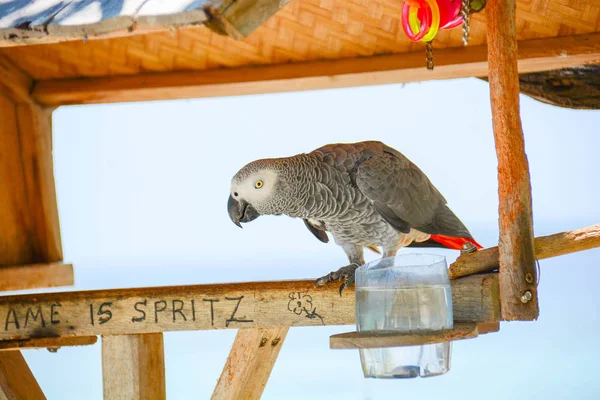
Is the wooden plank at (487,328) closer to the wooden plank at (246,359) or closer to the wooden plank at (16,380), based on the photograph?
the wooden plank at (246,359)

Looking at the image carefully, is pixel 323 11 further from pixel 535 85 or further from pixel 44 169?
pixel 44 169

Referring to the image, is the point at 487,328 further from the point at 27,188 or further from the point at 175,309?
the point at 27,188

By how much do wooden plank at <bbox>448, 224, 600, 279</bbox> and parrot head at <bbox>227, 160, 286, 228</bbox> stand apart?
1.87 feet

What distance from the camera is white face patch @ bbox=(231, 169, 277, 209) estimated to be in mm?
2066

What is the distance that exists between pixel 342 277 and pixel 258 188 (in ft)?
1.11

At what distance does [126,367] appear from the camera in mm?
2062

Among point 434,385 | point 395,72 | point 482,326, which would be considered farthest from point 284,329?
point 434,385

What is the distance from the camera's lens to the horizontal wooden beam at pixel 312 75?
8.15 ft

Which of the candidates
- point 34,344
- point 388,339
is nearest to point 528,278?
point 388,339

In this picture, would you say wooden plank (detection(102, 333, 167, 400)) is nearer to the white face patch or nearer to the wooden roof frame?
the wooden roof frame

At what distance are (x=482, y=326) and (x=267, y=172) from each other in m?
0.82

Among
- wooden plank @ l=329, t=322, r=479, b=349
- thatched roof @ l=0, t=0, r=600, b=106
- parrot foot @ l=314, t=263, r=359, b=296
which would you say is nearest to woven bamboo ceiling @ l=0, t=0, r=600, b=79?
thatched roof @ l=0, t=0, r=600, b=106

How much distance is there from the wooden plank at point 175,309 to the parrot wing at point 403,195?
0.36 metres

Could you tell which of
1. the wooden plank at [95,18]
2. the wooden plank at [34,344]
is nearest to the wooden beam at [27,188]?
the wooden plank at [34,344]
